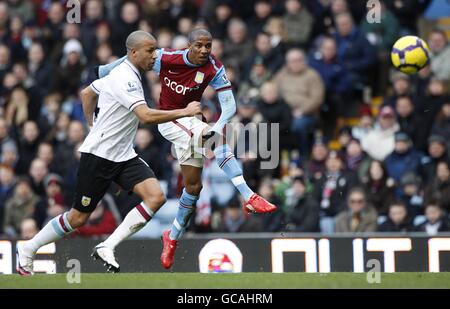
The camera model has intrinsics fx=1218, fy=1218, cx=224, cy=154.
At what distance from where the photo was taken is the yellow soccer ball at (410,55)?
13625 mm

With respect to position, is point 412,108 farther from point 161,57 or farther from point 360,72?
point 161,57

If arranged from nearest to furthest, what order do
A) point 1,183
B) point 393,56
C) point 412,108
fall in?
1. point 393,56
2. point 412,108
3. point 1,183

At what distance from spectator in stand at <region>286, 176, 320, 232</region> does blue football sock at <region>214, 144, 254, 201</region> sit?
10.3ft

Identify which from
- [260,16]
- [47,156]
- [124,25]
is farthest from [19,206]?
[260,16]

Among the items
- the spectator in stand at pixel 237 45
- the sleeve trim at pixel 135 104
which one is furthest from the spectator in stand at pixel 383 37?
the sleeve trim at pixel 135 104

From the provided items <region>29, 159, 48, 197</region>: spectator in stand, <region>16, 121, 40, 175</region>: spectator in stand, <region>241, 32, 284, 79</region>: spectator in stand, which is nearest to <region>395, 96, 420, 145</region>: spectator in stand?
<region>241, 32, 284, 79</region>: spectator in stand

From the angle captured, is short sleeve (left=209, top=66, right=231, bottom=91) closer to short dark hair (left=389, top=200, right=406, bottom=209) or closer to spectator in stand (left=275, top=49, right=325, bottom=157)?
short dark hair (left=389, top=200, right=406, bottom=209)

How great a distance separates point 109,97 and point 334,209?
4843 mm

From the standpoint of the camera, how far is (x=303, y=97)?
1711 cm

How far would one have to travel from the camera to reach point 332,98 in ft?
56.7

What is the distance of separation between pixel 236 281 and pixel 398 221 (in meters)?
3.84

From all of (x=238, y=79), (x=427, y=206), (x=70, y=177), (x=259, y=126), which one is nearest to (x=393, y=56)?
(x=427, y=206)

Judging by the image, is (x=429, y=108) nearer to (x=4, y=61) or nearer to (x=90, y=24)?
(x=90, y=24)

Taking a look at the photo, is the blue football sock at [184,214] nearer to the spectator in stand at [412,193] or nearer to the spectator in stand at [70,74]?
the spectator in stand at [412,193]
